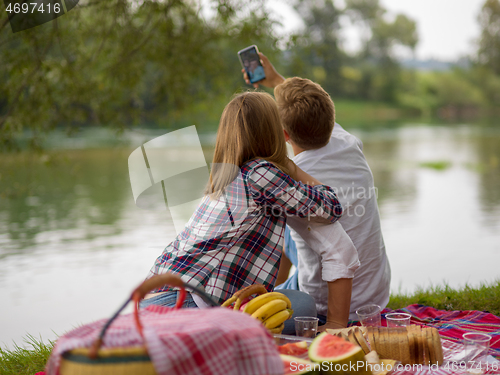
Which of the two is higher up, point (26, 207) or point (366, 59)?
point (366, 59)

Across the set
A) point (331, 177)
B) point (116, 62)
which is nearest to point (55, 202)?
point (116, 62)

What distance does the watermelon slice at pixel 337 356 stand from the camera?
1.58m

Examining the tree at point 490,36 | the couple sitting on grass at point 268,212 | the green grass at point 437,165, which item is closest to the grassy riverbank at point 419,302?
the couple sitting on grass at point 268,212

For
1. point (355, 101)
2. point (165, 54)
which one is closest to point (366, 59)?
point (355, 101)

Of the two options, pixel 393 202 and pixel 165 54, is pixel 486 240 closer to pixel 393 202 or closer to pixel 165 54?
pixel 393 202

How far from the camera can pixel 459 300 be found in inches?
127

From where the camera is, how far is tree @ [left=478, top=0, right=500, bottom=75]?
5231 centimetres

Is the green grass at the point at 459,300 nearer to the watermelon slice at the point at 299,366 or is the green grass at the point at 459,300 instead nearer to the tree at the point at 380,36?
the watermelon slice at the point at 299,366

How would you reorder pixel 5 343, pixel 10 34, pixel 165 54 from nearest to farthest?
1. pixel 5 343
2. pixel 10 34
3. pixel 165 54

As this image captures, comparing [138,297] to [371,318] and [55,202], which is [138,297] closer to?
[371,318]

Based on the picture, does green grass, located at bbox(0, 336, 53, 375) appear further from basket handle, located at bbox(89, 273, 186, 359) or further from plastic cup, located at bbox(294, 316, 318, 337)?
basket handle, located at bbox(89, 273, 186, 359)

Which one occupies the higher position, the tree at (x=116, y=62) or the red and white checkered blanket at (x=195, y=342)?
the tree at (x=116, y=62)

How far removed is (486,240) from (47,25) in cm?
585

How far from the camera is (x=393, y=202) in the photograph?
9.48m
